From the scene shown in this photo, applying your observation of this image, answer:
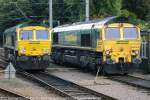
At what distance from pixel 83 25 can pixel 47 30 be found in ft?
7.27

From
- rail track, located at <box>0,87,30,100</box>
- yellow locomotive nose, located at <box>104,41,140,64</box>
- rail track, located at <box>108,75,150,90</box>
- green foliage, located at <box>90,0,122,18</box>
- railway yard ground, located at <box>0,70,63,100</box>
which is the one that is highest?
green foliage, located at <box>90,0,122,18</box>

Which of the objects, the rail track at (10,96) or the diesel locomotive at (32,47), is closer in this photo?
the rail track at (10,96)

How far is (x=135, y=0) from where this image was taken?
7244 centimetres

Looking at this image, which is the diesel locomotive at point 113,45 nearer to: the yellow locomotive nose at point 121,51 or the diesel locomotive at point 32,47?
the yellow locomotive nose at point 121,51

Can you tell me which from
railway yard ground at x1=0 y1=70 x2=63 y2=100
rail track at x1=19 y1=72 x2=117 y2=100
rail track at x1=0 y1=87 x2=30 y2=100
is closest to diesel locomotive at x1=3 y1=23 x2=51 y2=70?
rail track at x1=19 y1=72 x2=117 y2=100

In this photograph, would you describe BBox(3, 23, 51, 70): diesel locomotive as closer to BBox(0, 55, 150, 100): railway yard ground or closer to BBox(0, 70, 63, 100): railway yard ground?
BBox(0, 55, 150, 100): railway yard ground

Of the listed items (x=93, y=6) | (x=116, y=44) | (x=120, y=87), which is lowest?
(x=120, y=87)

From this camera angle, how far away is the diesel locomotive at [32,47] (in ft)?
103

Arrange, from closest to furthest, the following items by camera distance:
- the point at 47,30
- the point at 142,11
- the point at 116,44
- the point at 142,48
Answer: the point at 116,44
the point at 142,48
the point at 47,30
the point at 142,11

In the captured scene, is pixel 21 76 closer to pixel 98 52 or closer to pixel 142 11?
pixel 98 52

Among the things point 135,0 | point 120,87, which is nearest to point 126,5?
point 135,0

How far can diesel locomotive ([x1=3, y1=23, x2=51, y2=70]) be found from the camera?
31.3 meters

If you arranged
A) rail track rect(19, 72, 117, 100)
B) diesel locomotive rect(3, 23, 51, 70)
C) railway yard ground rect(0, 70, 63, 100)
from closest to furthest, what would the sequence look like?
rail track rect(19, 72, 117, 100), railway yard ground rect(0, 70, 63, 100), diesel locomotive rect(3, 23, 51, 70)

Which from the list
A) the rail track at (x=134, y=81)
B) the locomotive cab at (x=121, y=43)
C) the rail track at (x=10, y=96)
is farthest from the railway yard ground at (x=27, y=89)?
the locomotive cab at (x=121, y=43)
